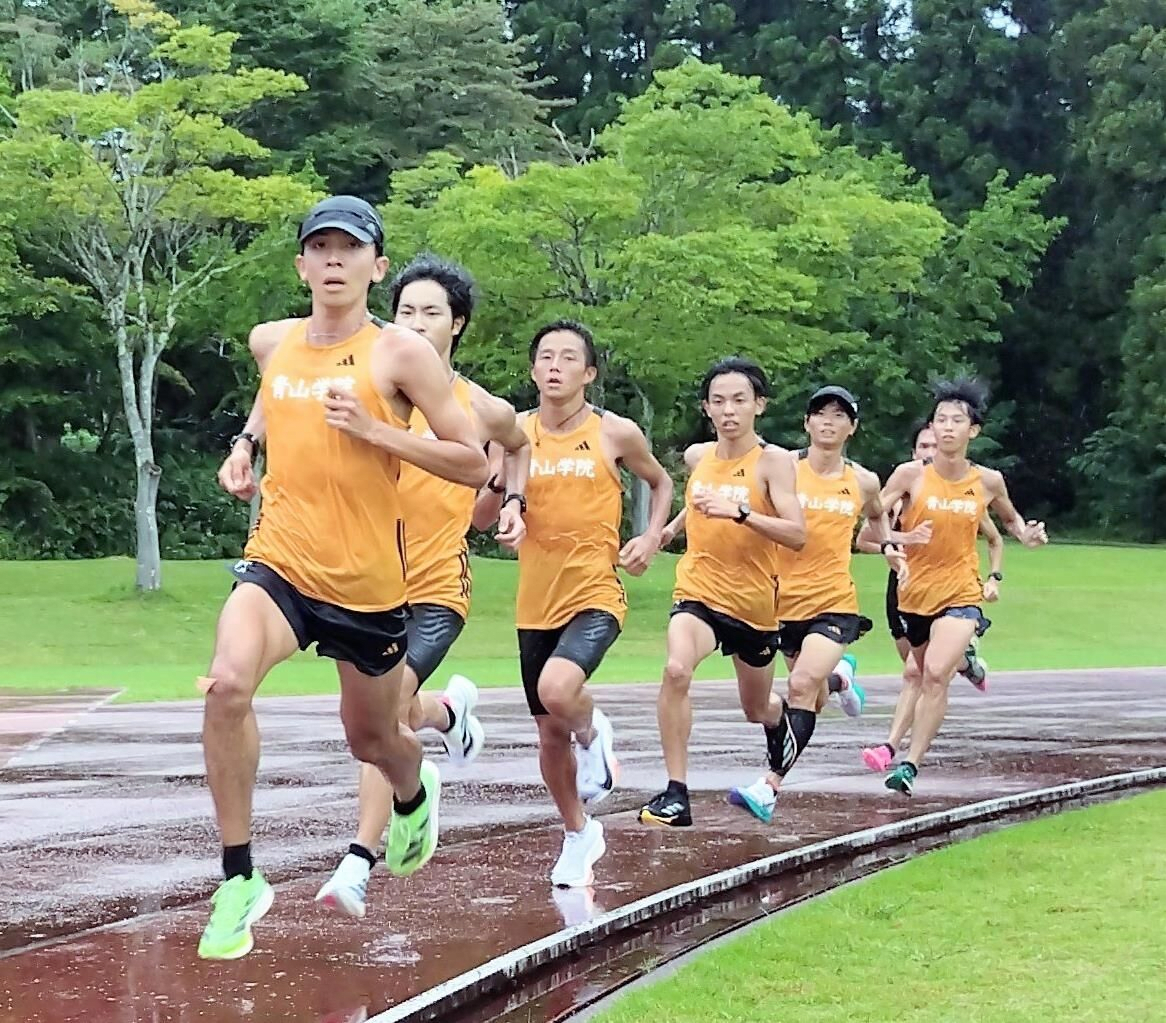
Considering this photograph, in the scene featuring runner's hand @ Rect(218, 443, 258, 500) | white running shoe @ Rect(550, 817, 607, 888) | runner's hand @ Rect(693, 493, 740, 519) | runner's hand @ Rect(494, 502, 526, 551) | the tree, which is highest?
the tree

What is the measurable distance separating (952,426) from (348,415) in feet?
19.9

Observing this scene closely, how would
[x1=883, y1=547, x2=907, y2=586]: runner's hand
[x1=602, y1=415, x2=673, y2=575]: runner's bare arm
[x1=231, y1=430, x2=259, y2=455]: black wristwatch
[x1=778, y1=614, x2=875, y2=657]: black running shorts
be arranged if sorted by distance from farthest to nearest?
[x1=883, y1=547, x2=907, y2=586]: runner's hand, [x1=778, y1=614, x2=875, y2=657]: black running shorts, [x1=602, y1=415, x2=673, y2=575]: runner's bare arm, [x1=231, y1=430, x2=259, y2=455]: black wristwatch

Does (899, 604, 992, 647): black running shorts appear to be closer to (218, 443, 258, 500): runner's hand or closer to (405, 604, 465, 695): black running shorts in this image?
(405, 604, 465, 695): black running shorts

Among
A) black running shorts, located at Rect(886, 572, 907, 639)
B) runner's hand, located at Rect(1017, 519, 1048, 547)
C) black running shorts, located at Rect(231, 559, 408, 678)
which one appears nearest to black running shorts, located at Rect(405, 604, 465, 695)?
black running shorts, located at Rect(231, 559, 408, 678)

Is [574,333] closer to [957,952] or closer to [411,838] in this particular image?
[411,838]

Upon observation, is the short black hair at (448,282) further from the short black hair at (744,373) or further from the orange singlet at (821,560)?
the orange singlet at (821,560)

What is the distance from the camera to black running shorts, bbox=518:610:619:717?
7582mm

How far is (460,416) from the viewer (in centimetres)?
579

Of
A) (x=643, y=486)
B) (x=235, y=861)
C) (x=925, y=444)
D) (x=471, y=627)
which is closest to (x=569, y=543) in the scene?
(x=235, y=861)

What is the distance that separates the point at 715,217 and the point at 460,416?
2673 cm

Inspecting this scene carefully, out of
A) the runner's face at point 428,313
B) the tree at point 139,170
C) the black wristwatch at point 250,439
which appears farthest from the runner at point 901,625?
the tree at point 139,170

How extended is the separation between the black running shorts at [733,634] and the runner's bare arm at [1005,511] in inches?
108

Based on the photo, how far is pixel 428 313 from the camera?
723 centimetres

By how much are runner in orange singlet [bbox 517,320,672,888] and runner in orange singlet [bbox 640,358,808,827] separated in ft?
2.83
